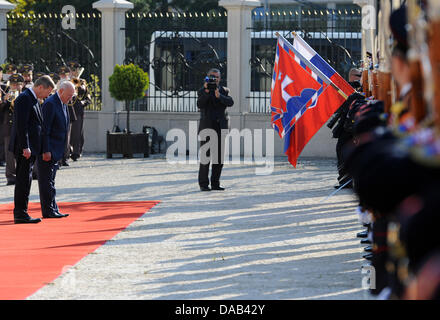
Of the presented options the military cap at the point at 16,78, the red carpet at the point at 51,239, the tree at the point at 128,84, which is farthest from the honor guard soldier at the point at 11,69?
the red carpet at the point at 51,239

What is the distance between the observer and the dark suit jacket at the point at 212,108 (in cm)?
1467

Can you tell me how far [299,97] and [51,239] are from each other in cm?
432

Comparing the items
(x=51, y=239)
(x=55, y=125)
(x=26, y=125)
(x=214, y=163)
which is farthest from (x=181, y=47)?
(x=51, y=239)

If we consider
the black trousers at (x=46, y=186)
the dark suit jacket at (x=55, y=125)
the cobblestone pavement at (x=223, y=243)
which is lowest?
the cobblestone pavement at (x=223, y=243)

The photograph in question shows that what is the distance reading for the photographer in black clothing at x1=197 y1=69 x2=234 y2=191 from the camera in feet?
48.1

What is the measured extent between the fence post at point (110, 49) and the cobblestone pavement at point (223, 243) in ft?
18.8

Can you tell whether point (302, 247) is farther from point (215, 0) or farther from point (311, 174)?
point (215, 0)

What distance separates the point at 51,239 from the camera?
9.98 metres

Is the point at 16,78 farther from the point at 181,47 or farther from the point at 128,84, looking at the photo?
the point at 181,47

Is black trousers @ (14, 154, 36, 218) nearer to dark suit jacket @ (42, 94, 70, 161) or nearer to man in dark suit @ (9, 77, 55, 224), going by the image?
man in dark suit @ (9, 77, 55, 224)

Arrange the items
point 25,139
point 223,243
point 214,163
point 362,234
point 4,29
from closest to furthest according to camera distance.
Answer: point 223,243 < point 362,234 < point 25,139 < point 214,163 < point 4,29

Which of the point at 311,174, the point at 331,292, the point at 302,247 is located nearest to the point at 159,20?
the point at 311,174

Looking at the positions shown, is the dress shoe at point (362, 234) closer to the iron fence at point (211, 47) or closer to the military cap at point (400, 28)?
the military cap at point (400, 28)
